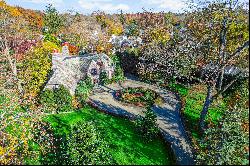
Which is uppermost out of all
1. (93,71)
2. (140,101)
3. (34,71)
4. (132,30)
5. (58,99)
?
(132,30)

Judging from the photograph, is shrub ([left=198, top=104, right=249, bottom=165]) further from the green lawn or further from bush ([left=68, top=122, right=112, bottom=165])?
bush ([left=68, top=122, right=112, bottom=165])

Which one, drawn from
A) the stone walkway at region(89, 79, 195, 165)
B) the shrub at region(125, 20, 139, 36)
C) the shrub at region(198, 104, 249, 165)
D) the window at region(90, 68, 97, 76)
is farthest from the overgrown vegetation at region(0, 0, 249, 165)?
the shrub at region(125, 20, 139, 36)

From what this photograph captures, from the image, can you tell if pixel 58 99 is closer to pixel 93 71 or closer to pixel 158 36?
pixel 93 71

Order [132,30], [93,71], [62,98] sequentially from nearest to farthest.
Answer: [62,98] → [93,71] → [132,30]

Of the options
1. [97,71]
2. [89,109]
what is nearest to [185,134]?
[89,109]

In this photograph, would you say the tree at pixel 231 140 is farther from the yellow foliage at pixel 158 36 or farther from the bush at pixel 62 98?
the yellow foliage at pixel 158 36

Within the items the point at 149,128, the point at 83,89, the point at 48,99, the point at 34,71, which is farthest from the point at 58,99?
the point at 149,128

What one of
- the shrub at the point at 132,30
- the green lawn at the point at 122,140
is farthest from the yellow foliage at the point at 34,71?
the shrub at the point at 132,30
